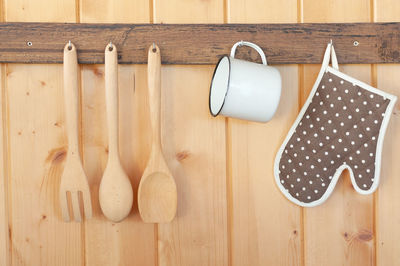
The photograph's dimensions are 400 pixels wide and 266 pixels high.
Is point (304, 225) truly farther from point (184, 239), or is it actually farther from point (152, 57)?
point (152, 57)

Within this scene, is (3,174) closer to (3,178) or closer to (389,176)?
(3,178)

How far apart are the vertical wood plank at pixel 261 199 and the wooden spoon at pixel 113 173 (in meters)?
0.21

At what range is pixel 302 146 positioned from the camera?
→ 0.85 meters

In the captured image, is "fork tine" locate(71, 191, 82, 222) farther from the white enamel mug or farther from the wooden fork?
the white enamel mug

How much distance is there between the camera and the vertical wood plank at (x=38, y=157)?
0.85 meters

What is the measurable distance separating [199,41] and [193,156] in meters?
0.23

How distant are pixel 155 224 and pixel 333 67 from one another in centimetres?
47

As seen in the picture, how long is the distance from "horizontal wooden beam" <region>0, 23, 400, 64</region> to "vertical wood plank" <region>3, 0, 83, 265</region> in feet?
0.12

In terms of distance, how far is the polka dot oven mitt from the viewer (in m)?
0.82

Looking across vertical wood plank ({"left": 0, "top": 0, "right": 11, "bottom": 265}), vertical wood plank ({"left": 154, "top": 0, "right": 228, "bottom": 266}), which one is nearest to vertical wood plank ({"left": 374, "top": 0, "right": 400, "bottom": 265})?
vertical wood plank ({"left": 154, "top": 0, "right": 228, "bottom": 266})

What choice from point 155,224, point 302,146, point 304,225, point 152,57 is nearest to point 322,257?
point 304,225

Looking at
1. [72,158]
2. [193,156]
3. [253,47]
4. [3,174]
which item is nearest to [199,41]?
[253,47]

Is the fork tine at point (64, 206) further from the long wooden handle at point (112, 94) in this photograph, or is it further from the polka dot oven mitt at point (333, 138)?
the polka dot oven mitt at point (333, 138)

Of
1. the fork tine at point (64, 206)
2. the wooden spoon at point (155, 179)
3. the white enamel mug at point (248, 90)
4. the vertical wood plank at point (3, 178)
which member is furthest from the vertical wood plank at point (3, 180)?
the white enamel mug at point (248, 90)
